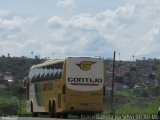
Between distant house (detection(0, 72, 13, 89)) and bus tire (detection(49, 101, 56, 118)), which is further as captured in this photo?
distant house (detection(0, 72, 13, 89))

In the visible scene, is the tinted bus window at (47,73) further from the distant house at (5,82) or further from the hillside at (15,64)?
the hillside at (15,64)

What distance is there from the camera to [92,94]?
30.0m

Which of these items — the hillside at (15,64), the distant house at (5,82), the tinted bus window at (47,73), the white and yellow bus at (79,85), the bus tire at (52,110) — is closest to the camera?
the white and yellow bus at (79,85)

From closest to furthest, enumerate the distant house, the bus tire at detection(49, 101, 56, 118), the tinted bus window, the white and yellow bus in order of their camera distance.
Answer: the white and yellow bus < the tinted bus window < the bus tire at detection(49, 101, 56, 118) < the distant house

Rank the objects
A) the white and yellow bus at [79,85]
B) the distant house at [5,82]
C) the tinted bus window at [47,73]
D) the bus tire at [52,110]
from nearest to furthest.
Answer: the white and yellow bus at [79,85] → the tinted bus window at [47,73] → the bus tire at [52,110] → the distant house at [5,82]

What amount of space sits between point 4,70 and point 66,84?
7051 cm

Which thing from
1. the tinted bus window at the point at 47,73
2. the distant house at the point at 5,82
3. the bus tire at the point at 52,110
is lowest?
the bus tire at the point at 52,110

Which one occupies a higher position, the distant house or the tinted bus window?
the tinted bus window

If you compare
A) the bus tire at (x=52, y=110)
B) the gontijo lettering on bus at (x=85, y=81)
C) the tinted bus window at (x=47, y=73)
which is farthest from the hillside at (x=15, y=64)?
the gontijo lettering on bus at (x=85, y=81)

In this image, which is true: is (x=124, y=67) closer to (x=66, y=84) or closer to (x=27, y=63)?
(x=27, y=63)

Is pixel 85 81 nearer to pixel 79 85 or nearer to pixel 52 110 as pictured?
pixel 79 85

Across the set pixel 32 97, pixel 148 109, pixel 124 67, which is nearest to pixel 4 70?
pixel 124 67

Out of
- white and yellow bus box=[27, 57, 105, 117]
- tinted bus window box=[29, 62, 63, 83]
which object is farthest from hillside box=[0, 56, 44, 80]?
white and yellow bus box=[27, 57, 105, 117]

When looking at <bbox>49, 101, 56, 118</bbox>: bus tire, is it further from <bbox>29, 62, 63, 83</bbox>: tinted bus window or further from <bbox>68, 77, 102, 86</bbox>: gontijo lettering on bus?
<bbox>68, 77, 102, 86</bbox>: gontijo lettering on bus
